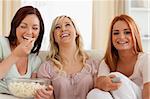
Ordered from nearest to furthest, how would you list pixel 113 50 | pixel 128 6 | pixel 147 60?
pixel 147 60 < pixel 113 50 < pixel 128 6

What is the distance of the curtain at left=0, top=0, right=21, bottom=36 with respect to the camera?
124 inches

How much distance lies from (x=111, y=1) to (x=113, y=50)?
3.65ft

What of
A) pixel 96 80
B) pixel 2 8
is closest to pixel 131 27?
pixel 96 80

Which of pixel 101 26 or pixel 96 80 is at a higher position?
pixel 101 26

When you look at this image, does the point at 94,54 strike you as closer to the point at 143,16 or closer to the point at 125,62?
the point at 125,62

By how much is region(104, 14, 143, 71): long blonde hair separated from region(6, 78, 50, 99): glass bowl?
0.52 meters

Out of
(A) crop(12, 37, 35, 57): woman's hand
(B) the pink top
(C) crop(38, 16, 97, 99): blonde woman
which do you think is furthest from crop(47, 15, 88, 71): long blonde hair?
(A) crop(12, 37, 35, 57): woman's hand

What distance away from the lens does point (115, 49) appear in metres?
2.15

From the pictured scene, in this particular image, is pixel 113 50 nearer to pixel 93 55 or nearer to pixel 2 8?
pixel 93 55

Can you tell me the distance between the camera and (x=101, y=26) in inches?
124

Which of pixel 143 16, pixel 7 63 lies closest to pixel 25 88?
pixel 7 63

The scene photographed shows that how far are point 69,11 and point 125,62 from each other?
1.34m

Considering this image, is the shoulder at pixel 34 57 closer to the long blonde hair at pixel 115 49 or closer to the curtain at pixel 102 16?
the long blonde hair at pixel 115 49

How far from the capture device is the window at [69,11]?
3258 millimetres
